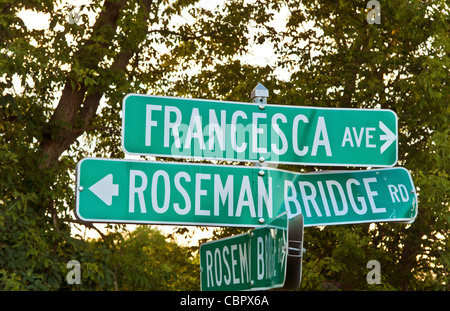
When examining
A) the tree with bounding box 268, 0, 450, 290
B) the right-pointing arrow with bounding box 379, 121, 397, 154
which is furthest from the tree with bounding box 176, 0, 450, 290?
the right-pointing arrow with bounding box 379, 121, 397, 154

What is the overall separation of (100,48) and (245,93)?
8.11ft

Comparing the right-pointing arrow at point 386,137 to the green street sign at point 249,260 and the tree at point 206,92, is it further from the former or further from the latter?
the tree at point 206,92

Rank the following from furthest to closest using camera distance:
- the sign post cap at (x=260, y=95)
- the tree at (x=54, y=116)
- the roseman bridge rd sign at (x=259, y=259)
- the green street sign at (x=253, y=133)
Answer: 1. the tree at (x=54, y=116)
2. the sign post cap at (x=260, y=95)
3. the green street sign at (x=253, y=133)
4. the roseman bridge rd sign at (x=259, y=259)

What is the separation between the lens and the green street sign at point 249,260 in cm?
282

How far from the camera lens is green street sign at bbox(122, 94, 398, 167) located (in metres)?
3.34

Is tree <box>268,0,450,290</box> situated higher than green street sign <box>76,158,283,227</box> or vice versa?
tree <box>268,0,450,290</box>

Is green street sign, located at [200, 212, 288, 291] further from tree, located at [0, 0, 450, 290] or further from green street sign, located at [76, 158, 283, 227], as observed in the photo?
tree, located at [0, 0, 450, 290]

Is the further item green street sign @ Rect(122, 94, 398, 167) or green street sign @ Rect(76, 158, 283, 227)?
green street sign @ Rect(122, 94, 398, 167)

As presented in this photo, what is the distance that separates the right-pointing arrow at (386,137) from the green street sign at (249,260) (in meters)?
0.86

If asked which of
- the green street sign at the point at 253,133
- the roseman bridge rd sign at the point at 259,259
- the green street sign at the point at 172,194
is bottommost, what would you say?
the roseman bridge rd sign at the point at 259,259

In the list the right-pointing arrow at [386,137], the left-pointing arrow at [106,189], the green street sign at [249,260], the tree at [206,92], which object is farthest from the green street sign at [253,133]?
the tree at [206,92]
